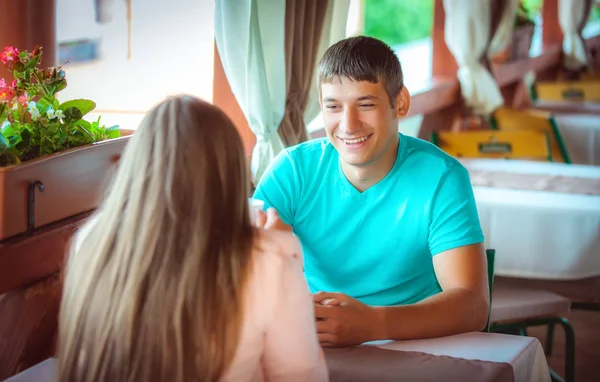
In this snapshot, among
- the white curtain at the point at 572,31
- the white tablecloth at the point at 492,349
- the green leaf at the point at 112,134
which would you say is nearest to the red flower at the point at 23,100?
the green leaf at the point at 112,134

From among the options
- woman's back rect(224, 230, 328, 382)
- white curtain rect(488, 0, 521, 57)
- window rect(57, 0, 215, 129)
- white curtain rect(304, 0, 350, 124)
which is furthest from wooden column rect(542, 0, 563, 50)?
woman's back rect(224, 230, 328, 382)

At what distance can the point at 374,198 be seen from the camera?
6.11 ft

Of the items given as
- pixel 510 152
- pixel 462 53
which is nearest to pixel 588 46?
pixel 462 53

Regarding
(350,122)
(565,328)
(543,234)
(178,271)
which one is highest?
(350,122)

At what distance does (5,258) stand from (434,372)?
2.78 ft

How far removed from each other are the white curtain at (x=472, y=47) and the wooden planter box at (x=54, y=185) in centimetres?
311

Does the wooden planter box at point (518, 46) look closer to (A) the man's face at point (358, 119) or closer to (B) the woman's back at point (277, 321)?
(A) the man's face at point (358, 119)

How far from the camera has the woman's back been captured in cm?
116

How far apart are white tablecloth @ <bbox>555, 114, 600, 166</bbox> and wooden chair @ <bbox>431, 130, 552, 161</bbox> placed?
952 millimetres

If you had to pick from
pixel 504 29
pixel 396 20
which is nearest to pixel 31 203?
pixel 504 29

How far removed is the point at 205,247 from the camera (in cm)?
111

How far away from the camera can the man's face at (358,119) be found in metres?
1.85

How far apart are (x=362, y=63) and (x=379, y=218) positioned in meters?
0.35

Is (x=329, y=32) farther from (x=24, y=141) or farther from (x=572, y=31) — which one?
(x=572, y=31)
